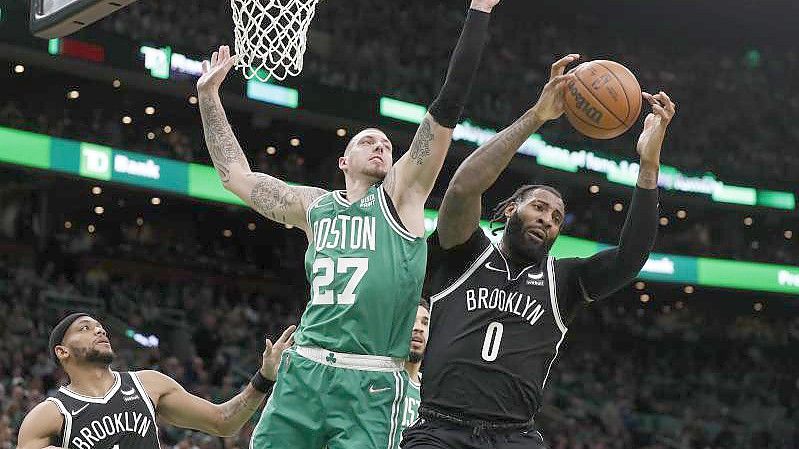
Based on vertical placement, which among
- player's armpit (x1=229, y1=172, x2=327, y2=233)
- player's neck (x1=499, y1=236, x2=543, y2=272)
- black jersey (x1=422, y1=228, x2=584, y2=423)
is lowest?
black jersey (x1=422, y1=228, x2=584, y2=423)

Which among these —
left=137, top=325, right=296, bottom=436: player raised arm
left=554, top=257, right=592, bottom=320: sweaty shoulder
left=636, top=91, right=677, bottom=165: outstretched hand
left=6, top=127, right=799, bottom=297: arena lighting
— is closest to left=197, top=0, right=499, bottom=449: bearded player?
left=554, top=257, right=592, bottom=320: sweaty shoulder

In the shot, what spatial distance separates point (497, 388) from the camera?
5.19 meters

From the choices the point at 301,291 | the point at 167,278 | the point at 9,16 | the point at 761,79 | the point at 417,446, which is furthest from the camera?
the point at 761,79

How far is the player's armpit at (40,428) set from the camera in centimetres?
652

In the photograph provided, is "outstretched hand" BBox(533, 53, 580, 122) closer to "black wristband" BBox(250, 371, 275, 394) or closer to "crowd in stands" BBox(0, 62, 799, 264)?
"black wristband" BBox(250, 371, 275, 394)

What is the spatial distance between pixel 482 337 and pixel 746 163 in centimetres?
2607

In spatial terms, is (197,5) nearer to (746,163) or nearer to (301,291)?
(301,291)

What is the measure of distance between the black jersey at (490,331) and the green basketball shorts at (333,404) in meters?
0.19

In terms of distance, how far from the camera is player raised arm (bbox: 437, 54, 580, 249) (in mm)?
5242

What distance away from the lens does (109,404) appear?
22.2 feet

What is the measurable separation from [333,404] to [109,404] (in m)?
2.00

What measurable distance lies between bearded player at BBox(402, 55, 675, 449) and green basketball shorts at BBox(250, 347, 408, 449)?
0.51 feet

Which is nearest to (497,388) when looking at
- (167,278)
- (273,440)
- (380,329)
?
(380,329)

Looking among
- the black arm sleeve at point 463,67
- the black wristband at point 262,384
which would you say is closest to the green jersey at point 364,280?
the black arm sleeve at point 463,67
